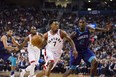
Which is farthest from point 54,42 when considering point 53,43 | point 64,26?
point 64,26

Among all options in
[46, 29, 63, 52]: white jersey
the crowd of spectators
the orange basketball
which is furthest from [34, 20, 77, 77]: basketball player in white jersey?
the crowd of spectators

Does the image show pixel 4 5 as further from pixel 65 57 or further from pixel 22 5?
pixel 65 57

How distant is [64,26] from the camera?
32906 mm

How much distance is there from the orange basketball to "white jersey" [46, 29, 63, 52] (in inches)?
21.3

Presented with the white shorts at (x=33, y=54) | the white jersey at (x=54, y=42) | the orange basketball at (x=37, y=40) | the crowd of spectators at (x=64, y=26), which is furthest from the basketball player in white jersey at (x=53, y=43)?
the crowd of spectators at (x=64, y=26)

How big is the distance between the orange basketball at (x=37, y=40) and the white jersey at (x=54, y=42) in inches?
21.3

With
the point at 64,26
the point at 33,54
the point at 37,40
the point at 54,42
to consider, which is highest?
the point at 54,42

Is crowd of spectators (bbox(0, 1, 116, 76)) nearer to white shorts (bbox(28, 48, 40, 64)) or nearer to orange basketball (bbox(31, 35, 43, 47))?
white shorts (bbox(28, 48, 40, 64))

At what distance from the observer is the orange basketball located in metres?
9.75

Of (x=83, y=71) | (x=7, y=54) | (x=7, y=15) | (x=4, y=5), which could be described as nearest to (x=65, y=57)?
(x=83, y=71)

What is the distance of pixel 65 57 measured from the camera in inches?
820

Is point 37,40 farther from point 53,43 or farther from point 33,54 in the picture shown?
point 53,43

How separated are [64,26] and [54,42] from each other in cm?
2377

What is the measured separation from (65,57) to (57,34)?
11718 mm
